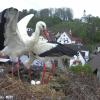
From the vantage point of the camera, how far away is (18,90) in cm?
752

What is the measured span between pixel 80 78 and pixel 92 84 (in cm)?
82

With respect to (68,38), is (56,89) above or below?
below

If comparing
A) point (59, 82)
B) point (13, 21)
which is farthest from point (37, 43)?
point (59, 82)

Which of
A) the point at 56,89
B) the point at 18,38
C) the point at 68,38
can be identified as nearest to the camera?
the point at 56,89

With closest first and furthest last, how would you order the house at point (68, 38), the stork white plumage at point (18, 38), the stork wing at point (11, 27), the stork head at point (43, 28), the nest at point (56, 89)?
the nest at point (56, 89) < the stork wing at point (11, 27) < the stork white plumage at point (18, 38) < the stork head at point (43, 28) < the house at point (68, 38)

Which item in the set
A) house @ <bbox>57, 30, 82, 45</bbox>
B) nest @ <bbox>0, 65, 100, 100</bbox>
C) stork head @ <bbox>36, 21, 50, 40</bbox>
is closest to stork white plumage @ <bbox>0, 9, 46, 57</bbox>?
stork head @ <bbox>36, 21, 50, 40</bbox>

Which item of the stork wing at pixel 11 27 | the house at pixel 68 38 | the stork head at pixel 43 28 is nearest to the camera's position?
the stork wing at pixel 11 27

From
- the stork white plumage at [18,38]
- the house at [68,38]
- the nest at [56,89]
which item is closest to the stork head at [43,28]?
the stork white plumage at [18,38]

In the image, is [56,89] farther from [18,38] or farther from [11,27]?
[18,38]

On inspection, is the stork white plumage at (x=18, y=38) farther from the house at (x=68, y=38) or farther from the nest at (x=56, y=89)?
the house at (x=68, y=38)

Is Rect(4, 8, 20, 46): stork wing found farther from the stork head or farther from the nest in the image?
the nest

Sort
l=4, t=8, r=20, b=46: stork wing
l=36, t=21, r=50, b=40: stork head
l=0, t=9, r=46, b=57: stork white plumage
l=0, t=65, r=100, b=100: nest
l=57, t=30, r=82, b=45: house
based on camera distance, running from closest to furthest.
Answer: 1. l=0, t=65, r=100, b=100: nest
2. l=4, t=8, r=20, b=46: stork wing
3. l=0, t=9, r=46, b=57: stork white plumage
4. l=36, t=21, r=50, b=40: stork head
5. l=57, t=30, r=82, b=45: house

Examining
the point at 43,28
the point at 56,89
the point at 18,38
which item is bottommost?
the point at 56,89

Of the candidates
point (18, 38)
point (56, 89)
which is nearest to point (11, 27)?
point (18, 38)
